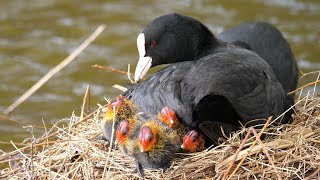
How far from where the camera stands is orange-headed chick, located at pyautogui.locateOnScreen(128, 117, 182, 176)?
3725 mm

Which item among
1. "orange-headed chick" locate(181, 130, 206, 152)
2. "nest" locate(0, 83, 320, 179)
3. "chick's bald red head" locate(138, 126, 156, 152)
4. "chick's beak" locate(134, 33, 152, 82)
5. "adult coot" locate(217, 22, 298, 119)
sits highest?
"chick's beak" locate(134, 33, 152, 82)

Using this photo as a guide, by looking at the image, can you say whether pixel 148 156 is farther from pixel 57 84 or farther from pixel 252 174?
pixel 57 84

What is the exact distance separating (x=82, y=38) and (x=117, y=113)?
13.2ft

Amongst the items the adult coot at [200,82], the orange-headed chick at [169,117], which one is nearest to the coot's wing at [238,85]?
the adult coot at [200,82]

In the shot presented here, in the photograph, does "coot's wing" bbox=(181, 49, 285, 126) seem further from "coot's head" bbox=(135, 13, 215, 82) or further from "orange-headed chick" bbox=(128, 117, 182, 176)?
"coot's head" bbox=(135, 13, 215, 82)

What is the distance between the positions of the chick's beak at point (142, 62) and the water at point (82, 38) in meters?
1.91

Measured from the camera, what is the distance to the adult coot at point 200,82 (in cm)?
386

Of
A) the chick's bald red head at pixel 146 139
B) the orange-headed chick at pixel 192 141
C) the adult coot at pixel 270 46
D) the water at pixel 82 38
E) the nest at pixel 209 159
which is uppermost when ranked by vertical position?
the chick's bald red head at pixel 146 139

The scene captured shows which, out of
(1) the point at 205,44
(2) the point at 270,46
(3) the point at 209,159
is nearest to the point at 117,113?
(3) the point at 209,159

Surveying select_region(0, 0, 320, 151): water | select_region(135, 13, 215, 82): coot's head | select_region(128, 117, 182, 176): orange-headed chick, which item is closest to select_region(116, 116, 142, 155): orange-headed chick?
select_region(128, 117, 182, 176): orange-headed chick

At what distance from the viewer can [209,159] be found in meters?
3.79

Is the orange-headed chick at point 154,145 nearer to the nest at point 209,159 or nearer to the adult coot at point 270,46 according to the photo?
the nest at point 209,159

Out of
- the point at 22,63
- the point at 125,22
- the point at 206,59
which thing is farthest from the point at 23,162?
the point at 125,22

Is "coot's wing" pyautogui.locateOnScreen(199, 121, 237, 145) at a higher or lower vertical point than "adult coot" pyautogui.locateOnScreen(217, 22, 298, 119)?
higher
